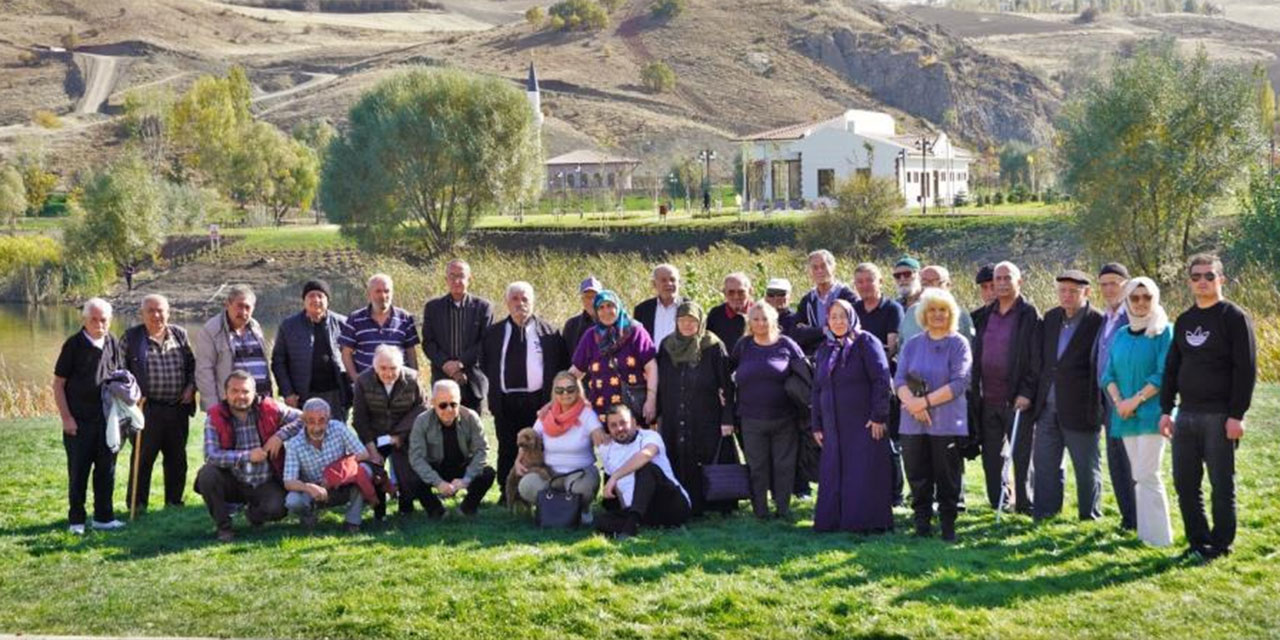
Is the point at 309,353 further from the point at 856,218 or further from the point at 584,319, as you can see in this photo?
the point at 856,218

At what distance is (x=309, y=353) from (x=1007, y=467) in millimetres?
5096

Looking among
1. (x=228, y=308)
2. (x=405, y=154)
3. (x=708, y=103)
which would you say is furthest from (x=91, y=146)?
(x=228, y=308)

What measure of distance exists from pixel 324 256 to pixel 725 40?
91.5 meters

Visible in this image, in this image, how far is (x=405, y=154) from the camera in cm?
4884

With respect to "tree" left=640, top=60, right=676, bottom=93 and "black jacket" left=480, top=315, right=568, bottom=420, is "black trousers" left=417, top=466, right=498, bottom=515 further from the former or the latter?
→ "tree" left=640, top=60, right=676, bottom=93

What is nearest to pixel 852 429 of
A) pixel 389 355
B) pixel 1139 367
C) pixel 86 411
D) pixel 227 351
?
pixel 1139 367

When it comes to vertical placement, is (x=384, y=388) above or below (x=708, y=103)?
below

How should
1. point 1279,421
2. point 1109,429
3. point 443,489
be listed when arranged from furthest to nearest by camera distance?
1. point 1279,421
2. point 443,489
3. point 1109,429

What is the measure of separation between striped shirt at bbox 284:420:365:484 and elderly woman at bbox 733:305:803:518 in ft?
8.82

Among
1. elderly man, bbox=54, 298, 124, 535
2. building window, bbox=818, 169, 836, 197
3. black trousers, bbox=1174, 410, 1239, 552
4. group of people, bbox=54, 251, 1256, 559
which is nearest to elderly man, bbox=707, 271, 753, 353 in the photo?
group of people, bbox=54, 251, 1256, 559

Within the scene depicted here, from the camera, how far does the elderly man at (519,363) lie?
9984 mm

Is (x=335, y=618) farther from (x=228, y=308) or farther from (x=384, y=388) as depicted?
(x=228, y=308)

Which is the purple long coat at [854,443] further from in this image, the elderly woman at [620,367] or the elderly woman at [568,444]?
the elderly woman at [568,444]

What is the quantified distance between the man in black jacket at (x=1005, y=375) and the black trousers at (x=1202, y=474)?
1275 mm
